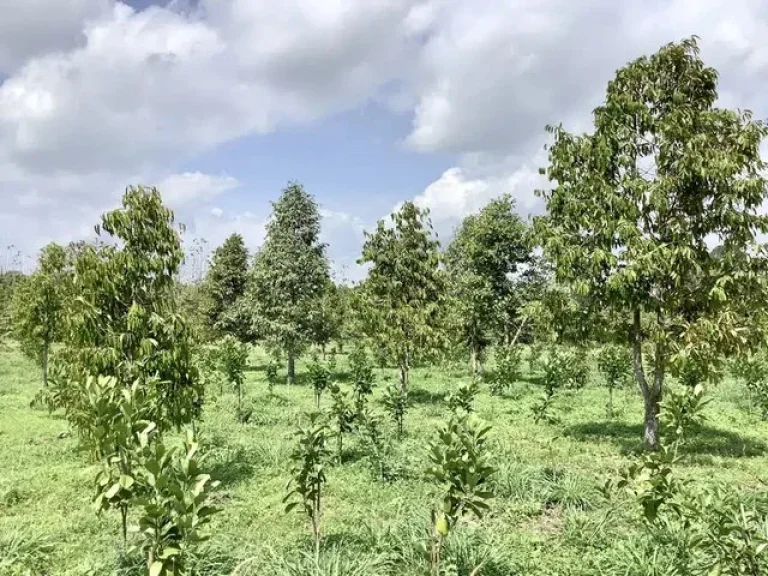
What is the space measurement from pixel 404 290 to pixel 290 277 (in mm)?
7912

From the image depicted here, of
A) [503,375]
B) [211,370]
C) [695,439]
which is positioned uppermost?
[211,370]

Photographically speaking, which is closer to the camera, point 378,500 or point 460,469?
point 460,469

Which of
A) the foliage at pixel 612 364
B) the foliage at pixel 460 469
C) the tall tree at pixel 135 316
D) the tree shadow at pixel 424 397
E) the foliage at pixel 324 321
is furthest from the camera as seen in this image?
the foliage at pixel 324 321

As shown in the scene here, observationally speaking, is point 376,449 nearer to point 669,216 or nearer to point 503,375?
point 669,216

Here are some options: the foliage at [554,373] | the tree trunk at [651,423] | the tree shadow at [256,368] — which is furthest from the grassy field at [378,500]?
the tree shadow at [256,368]

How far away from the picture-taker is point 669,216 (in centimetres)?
1231

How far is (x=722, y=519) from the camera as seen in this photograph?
185 inches

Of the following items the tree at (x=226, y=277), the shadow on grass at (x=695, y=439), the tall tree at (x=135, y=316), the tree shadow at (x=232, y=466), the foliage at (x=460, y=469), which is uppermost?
the tree at (x=226, y=277)

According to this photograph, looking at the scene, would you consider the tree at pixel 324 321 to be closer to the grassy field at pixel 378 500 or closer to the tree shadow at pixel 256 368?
the tree shadow at pixel 256 368

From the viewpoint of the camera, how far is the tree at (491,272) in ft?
86.0

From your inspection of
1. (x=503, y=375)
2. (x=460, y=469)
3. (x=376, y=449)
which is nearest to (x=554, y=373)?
(x=503, y=375)

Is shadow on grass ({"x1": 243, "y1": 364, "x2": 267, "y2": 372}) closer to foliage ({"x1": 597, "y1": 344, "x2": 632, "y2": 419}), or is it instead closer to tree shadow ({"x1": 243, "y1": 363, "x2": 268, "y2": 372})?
tree shadow ({"x1": 243, "y1": 363, "x2": 268, "y2": 372})

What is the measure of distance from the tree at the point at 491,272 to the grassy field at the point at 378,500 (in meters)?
8.61

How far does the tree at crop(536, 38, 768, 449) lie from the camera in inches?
454
